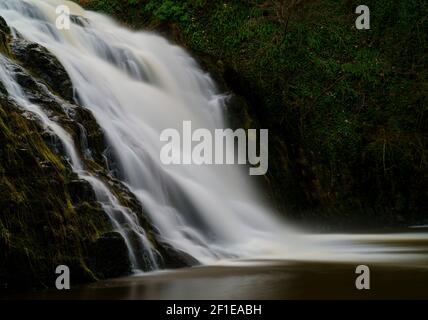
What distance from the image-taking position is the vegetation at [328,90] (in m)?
11.8

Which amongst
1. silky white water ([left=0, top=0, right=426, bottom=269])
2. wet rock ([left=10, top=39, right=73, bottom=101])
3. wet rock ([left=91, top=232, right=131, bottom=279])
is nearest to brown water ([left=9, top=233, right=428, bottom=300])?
wet rock ([left=91, top=232, right=131, bottom=279])

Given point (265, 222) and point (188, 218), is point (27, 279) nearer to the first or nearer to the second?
point (188, 218)

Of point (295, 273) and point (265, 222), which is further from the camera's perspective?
point (265, 222)

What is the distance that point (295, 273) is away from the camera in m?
5.26

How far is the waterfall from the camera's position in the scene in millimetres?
6434

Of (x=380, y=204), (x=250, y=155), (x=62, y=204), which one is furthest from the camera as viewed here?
(x=380, y=204)

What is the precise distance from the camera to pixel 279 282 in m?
4.76

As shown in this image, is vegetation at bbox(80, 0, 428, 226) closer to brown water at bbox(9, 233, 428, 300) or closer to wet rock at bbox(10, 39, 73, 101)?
wet rock at bbox(10, 39, 73, 101)

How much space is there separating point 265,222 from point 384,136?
15.1 ft

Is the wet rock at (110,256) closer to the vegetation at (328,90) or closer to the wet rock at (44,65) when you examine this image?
the wet rock at (44,65)

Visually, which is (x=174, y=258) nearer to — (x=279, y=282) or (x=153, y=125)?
(x=279, y=282)

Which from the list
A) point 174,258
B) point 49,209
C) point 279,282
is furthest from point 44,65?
point 279,282

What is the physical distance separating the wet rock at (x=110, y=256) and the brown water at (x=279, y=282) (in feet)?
0.56
